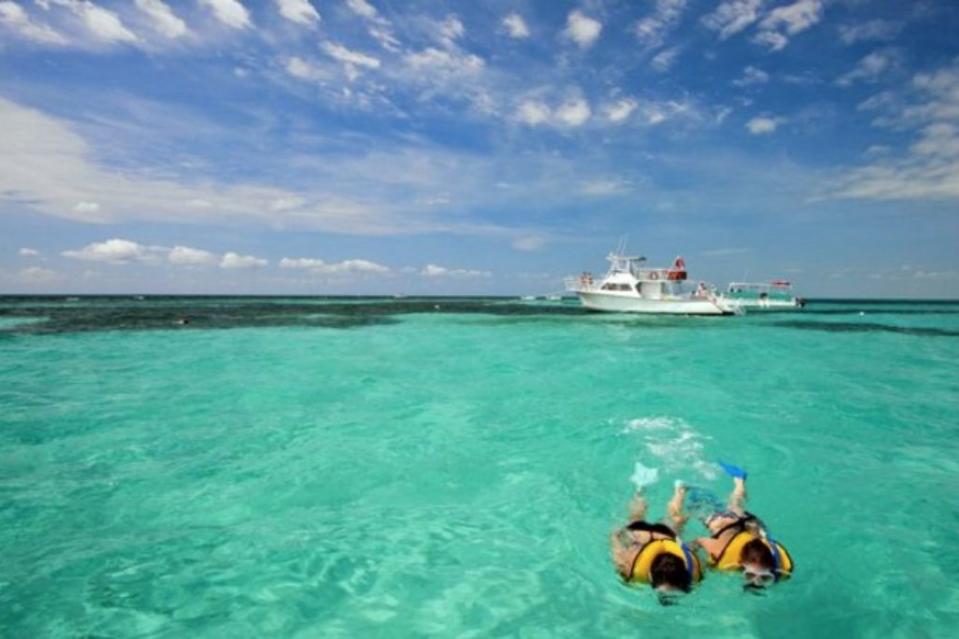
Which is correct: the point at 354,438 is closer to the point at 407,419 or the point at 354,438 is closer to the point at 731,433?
the point at 407,419

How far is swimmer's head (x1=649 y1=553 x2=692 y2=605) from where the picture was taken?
4926 mm

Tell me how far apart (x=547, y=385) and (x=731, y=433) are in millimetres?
6250

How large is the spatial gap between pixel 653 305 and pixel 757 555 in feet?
171

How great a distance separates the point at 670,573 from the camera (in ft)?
16.2

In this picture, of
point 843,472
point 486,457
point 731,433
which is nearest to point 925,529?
point 843,472

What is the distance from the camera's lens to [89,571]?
18.4 feet

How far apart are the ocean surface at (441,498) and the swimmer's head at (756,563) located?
0.51 feet

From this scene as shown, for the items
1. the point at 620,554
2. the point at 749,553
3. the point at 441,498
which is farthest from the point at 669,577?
the point at 441,498

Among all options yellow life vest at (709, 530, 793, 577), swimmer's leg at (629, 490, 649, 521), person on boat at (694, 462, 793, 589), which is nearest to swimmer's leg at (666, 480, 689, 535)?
swimmer's leg at (629, 490, 649, 521)

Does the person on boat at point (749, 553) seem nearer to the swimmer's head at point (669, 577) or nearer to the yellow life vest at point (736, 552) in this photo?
the yellow life vest at point (736, 552)

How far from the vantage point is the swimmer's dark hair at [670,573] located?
4.93 meters

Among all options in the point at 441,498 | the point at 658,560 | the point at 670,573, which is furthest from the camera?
the point at 441,498

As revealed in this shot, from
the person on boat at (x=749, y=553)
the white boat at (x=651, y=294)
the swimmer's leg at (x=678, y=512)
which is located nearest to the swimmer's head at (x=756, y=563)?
the person on boat at (x=749, y=553)

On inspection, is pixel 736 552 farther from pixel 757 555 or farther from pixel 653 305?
pixel 653 305
